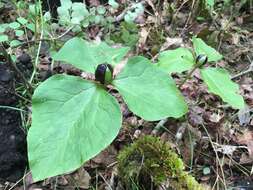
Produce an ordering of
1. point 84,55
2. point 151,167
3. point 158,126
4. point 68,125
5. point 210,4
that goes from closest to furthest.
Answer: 1. point 68,125
2. point 84,55
3. point 151,167
4. point 158,126
5. point 210,4

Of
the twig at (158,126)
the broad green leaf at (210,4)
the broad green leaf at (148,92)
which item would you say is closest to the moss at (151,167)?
the twig at (158,126)

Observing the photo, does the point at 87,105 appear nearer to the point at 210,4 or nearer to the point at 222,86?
the point at 222,86

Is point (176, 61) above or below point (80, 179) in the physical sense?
above

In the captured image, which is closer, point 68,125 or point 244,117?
point 68,125

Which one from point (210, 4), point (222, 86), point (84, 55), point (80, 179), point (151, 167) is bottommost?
point (80, 179)

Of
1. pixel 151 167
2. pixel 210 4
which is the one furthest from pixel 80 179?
pixel 210 4

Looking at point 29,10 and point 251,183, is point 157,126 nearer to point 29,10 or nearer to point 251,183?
point 251,183

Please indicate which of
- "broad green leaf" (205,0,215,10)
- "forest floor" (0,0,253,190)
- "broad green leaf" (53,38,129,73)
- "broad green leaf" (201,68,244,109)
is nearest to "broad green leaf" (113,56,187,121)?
"broad green leaf" (53,38,129,73)

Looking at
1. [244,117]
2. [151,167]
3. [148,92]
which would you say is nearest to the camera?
[148,92]
